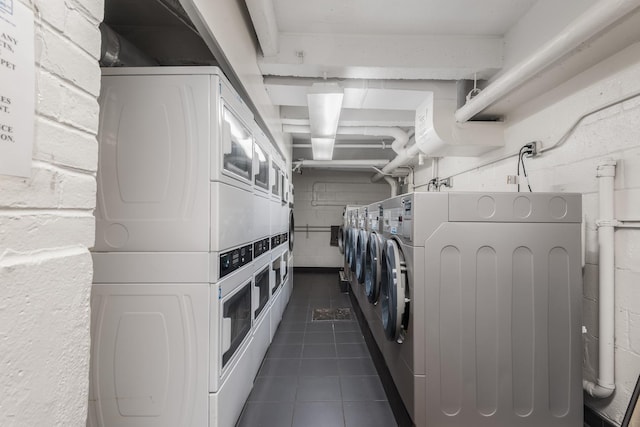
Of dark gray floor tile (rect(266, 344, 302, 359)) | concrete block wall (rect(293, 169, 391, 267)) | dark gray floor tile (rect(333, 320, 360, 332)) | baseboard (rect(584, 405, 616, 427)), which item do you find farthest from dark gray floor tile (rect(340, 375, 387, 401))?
concrete block wall (rect(293, 169, 391, 267))

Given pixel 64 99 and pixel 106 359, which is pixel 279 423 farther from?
pixel 64 99

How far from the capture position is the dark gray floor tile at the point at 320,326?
10.5 ft

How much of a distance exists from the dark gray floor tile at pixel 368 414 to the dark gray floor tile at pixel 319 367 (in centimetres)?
41

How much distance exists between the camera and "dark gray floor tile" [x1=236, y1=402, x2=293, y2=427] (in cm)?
178

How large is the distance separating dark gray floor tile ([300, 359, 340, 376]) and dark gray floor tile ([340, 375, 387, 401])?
145 millimetres

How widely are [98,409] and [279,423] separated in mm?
1032

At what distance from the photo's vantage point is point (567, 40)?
1.36 metres

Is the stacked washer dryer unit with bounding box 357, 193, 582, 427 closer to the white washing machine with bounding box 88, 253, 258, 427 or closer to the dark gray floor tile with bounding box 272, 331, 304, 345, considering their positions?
the white washing machine with bounding box 88, 253, 258, 427

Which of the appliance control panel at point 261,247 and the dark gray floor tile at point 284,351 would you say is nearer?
the appliance control panel at point 261,247

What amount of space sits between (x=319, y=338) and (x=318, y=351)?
276 mm

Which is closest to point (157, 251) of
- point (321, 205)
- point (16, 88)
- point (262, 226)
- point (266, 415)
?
point (16, 88)

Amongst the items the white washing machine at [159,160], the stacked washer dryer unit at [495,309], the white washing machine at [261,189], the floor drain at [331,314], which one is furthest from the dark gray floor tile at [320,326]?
the white washing machine at [159,160]

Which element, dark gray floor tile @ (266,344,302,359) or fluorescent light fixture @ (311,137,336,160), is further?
fluorescent light fixture @ (311,137,336,160)

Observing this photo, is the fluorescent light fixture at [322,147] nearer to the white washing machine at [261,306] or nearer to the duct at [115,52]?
the white washing machine at [261,306]
